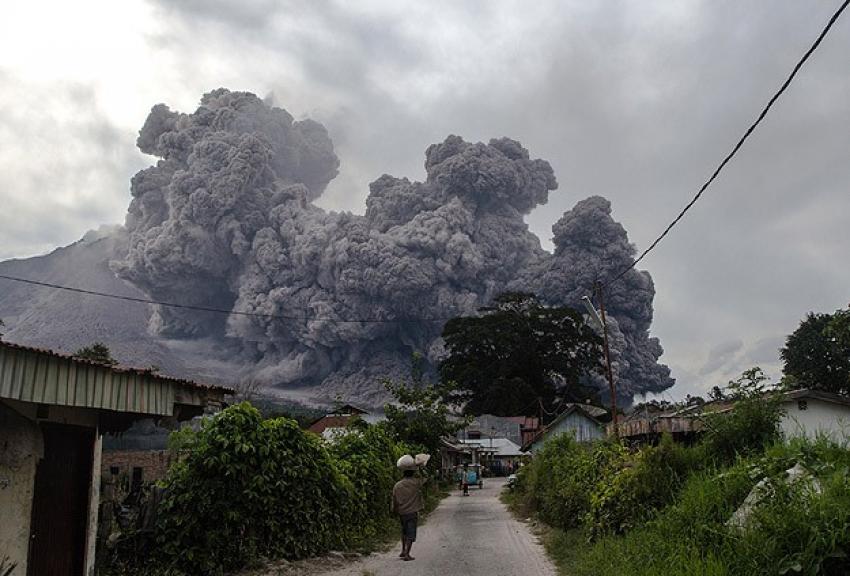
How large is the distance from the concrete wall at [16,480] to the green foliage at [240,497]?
8.32ft

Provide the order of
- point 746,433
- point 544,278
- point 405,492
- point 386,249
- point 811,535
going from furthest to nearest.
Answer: point 544,278, point 386,249, point 405,492, point 746,433, point 811,535

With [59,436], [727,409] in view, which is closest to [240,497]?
[59,436]

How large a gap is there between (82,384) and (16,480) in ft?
3.85

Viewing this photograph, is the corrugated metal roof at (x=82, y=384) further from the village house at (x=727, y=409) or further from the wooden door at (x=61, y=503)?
the village house at (x=727, y=409)

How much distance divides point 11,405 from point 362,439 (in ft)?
30.7

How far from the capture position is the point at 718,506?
284 inches

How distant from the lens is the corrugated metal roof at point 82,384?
5242 mm

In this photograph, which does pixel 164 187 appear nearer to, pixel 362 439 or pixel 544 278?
pixel 544 278

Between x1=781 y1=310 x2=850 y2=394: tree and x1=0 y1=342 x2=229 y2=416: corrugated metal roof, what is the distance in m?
37.0

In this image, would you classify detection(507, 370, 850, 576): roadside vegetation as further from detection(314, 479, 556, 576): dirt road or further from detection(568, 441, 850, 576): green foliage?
detection(314, 479, 556, 576): dirt road

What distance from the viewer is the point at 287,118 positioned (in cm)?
9288

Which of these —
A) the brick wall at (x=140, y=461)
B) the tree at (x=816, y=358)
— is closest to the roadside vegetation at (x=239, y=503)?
the brick wall at (x=140, y=461)

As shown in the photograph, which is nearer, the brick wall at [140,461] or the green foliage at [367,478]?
the green foliage at [367,478]

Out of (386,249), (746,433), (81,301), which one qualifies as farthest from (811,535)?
(81,301)
